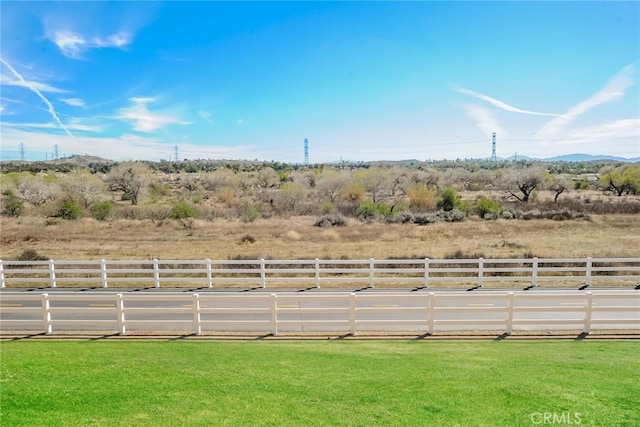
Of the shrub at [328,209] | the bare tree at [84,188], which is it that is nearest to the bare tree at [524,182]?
the shrub at [328,209]

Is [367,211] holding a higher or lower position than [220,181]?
lower

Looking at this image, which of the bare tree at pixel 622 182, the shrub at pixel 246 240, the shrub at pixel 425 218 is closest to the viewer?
the shrub at pixel 246 240

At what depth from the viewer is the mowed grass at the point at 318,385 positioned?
18.0 ft

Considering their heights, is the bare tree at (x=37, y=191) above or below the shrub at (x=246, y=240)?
above

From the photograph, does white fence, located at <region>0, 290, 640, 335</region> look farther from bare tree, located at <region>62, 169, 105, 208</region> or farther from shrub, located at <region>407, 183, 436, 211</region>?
bare tree, located at <region>62, 169, 105, 208</region>

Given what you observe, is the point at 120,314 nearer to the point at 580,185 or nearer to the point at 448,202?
the point at 448,202

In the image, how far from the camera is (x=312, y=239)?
32.2 m

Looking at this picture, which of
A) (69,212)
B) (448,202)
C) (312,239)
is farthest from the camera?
(448,202)

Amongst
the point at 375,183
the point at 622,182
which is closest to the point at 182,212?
the point at 375,183

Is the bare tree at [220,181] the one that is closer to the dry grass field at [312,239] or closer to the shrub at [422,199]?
the dry grass field at [312,239]

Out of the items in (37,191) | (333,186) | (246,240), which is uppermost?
(37,191)
